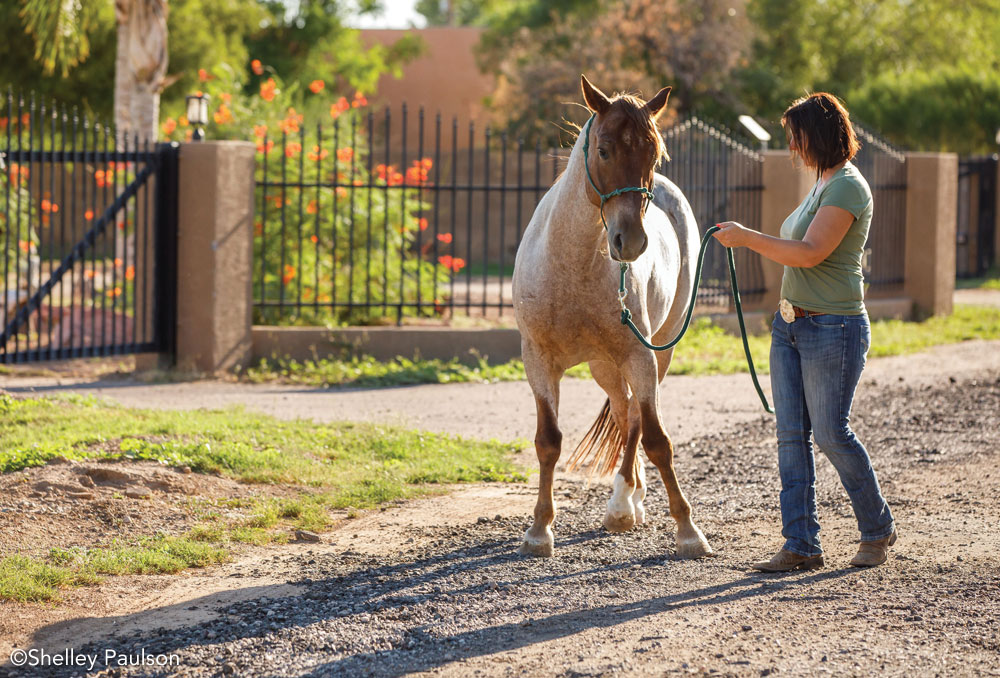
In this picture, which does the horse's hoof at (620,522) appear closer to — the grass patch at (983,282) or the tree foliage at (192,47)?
the tree foliage at (192,47)

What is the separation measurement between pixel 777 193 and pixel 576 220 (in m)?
8.67

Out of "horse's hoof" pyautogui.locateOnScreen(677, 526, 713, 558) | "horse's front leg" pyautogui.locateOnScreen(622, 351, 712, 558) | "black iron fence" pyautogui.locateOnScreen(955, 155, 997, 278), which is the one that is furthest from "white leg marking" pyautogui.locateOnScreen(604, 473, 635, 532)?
"black iron fence" pyautogui.locateOnScreen(955, 155, 997, 278)

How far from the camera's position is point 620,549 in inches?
206

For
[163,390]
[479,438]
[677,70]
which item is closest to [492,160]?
[677,70]

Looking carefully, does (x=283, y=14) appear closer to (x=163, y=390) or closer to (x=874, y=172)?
(x=874, y=172)

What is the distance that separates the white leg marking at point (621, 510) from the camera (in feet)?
18.2

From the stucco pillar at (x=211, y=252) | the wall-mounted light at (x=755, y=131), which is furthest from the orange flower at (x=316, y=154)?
the wall-mounted light at (x=755, y=131)

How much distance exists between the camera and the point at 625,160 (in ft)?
15.3

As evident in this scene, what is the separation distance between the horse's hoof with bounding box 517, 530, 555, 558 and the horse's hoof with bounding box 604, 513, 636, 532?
0.48 meters

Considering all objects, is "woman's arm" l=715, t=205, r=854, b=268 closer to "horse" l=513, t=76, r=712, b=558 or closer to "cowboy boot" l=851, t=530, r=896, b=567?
"horse" l=513, t=76, r=712, b=558

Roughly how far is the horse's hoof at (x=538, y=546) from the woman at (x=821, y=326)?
0.91 meters

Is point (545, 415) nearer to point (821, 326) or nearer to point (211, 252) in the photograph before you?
point (821, 326)

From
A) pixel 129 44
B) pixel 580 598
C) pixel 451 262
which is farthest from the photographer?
pixel 129 44

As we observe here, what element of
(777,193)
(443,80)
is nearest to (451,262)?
(777,193)
